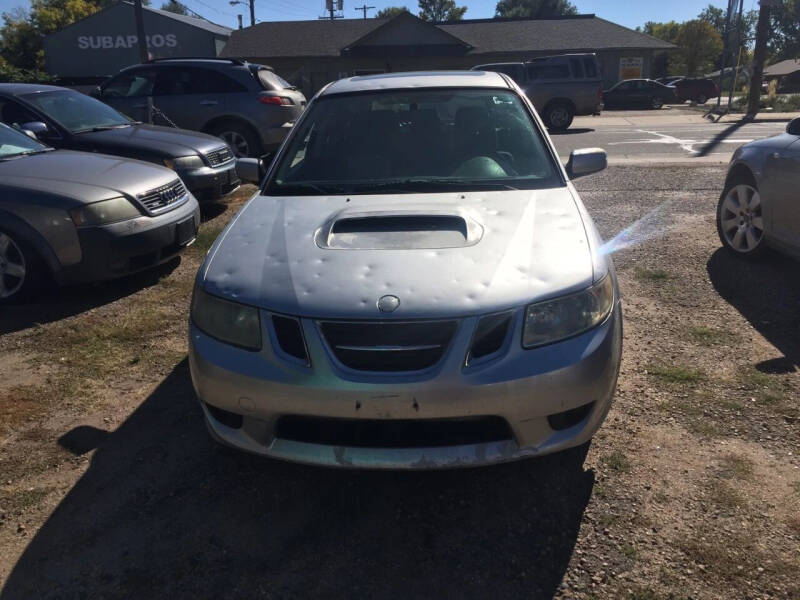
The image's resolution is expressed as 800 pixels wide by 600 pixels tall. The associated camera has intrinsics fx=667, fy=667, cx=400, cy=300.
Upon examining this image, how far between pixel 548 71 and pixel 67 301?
17911mm

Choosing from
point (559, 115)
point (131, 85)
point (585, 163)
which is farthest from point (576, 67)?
point (585, 163)

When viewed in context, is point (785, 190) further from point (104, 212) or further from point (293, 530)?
point (104, 212)

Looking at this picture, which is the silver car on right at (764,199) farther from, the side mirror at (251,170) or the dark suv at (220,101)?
the dark suv at (220,101)

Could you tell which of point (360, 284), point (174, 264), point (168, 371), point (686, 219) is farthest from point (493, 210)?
point (686, 219)

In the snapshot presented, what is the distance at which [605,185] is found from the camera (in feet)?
30.6

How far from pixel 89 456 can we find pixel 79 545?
675 mm

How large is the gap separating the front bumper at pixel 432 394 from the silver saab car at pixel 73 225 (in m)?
2.86

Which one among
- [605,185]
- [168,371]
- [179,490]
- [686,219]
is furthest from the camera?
[605,185]

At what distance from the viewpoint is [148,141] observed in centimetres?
752

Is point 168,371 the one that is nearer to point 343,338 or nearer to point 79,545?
point 79,545

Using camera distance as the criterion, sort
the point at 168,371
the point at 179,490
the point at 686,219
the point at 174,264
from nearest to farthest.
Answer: the point at 179,490 → the point at 168,371 → the point at 174,264 → the point at 686,219

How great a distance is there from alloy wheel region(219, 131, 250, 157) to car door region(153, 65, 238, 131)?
347 millimetres

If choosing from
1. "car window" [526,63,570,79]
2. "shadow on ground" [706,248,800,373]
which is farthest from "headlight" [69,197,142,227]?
"car window" [526,63,570,79]

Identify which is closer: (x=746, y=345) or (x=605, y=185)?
(x=746, y=345)
